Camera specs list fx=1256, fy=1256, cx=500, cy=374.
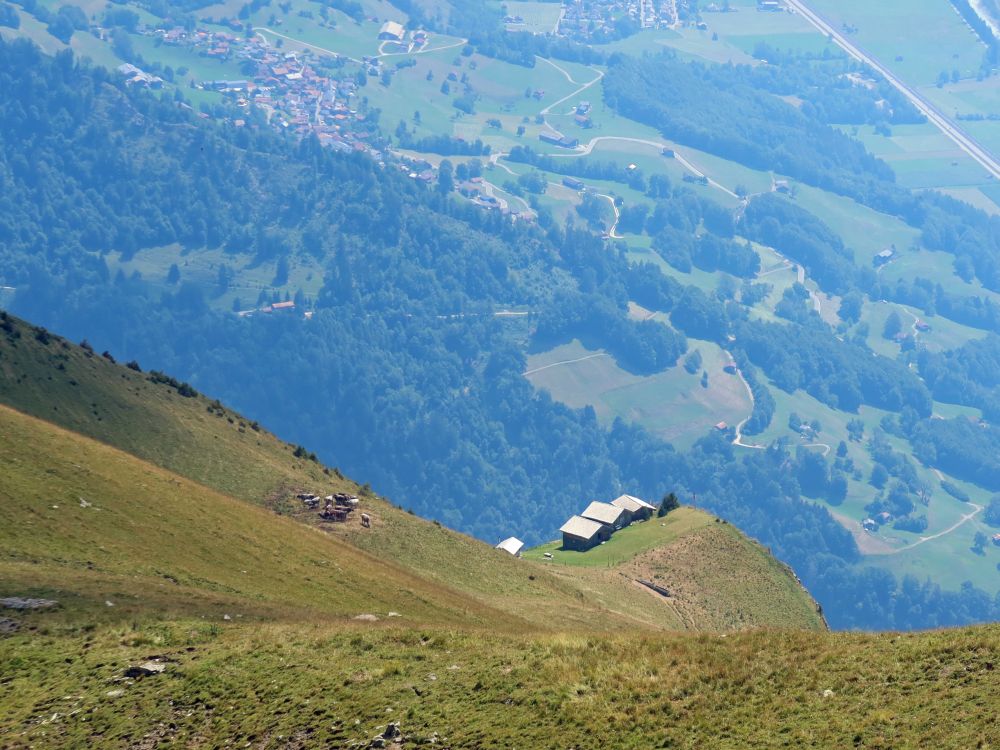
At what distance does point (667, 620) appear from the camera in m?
101

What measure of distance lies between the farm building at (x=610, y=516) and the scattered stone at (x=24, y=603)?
11534cm

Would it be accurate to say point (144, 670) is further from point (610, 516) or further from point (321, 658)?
point (610, 516)

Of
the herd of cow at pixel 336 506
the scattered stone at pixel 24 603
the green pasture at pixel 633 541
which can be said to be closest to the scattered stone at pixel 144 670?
the scattered stone at pixel 24 603

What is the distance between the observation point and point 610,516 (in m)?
164

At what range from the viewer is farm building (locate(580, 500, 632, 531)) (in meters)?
163

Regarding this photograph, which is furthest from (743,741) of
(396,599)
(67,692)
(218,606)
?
(396,599)

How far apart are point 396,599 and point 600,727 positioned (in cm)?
3132

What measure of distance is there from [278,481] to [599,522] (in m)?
70.6

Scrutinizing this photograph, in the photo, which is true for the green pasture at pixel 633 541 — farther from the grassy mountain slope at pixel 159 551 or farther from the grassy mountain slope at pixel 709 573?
the grassy mountain slope at pixel 159 551

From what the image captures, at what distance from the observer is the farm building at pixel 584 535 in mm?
157375

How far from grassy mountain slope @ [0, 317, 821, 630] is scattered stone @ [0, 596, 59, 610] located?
33.7 meters

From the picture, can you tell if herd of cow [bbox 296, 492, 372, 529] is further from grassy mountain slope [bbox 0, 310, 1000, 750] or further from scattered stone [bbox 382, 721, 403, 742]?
scattered stone [bbox 382, 721, 403, 742]

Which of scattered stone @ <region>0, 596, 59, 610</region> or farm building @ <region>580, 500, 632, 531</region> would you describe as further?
farm building @ <region>580, 500, 632, 531</region>

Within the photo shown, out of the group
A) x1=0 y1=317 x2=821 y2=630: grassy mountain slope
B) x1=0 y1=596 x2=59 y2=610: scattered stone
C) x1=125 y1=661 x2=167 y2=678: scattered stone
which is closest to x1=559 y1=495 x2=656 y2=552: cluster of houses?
x1=0 y1=317 x2=821 y2=630: grassy mountain slope
